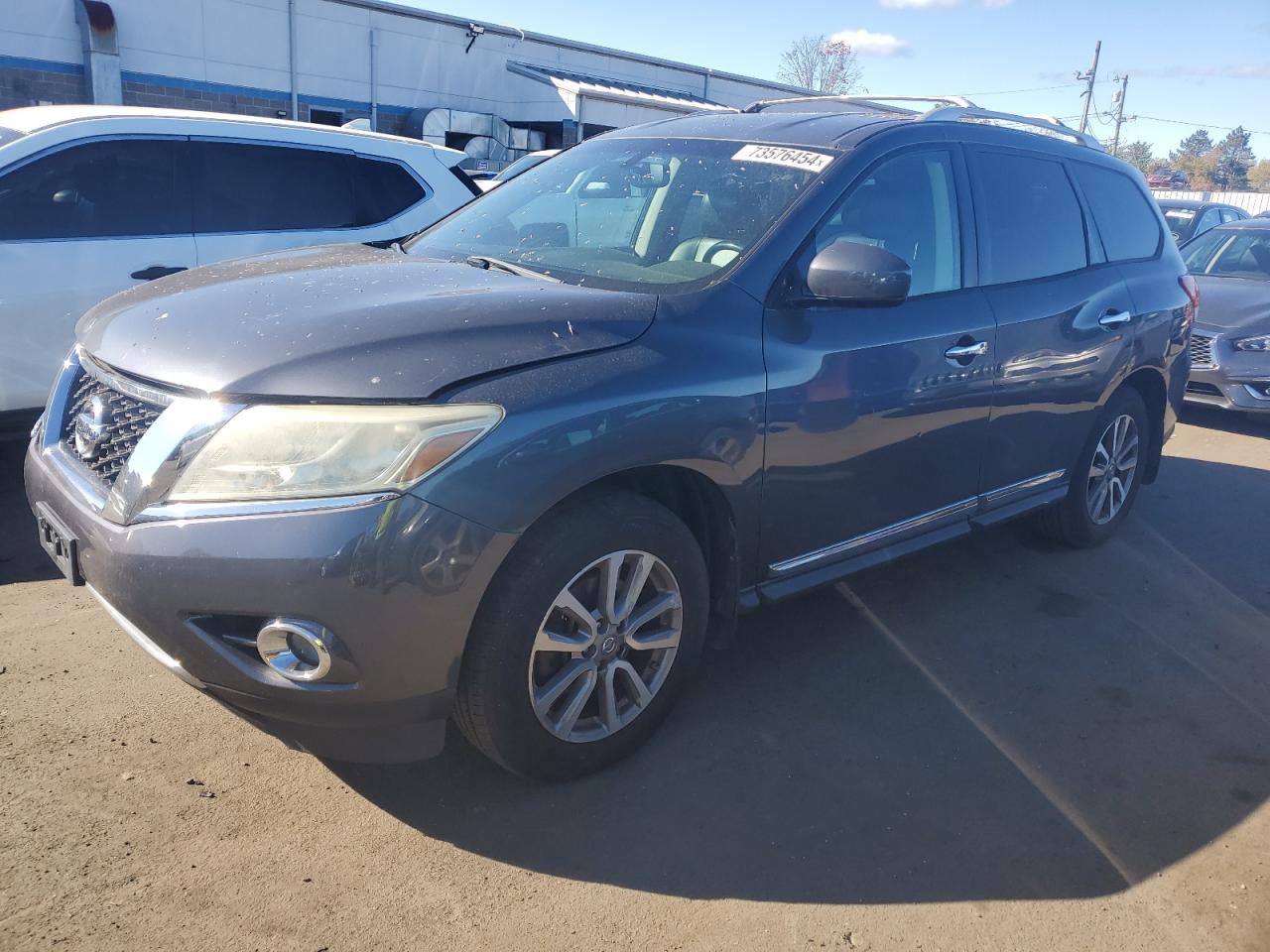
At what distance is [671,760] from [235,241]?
159 inches

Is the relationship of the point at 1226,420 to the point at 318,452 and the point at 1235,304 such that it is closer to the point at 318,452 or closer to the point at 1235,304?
A: the point at 1235,304

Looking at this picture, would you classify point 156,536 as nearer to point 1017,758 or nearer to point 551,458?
point 551,458

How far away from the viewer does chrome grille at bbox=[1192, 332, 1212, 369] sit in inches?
326

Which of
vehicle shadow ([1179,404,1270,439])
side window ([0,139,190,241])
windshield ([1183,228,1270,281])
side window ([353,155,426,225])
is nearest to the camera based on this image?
side window ([0,139,190,241])

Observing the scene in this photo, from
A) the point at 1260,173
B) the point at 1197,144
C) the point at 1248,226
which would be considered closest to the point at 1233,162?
the point at 1260,173

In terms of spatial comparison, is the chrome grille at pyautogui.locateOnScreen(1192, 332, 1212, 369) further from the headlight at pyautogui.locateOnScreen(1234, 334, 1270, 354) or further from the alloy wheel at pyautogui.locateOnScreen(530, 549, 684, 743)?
the alloy wheel at pyautogui.locateOnScreen(530, 549, 684, 743)

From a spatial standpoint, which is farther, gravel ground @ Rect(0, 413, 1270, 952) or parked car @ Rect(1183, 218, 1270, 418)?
parked car @ Rect(1183, 218, 1270, 418)

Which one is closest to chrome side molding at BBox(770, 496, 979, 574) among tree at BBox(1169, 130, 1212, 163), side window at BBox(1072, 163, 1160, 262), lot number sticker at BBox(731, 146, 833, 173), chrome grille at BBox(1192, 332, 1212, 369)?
lot number sticker at BBox(731, 146, 833, 173)

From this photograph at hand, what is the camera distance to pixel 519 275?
3.20m

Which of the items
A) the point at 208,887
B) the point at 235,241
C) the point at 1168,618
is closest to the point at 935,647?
the point at 1168,618

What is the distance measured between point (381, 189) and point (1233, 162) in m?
87.5

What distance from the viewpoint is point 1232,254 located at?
973 cm

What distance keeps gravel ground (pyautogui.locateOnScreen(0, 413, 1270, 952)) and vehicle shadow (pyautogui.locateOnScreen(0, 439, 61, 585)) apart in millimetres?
65

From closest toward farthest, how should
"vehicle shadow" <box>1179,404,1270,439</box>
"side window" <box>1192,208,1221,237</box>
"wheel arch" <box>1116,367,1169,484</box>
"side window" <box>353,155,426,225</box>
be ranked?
"wheel arch" <box>1116,367,1169,484</box>, "side window" <box>353,155,426,225</box>, "vehicle shadow" <box>1179,404,1270,439</box>, "side window" <box>1192,208,1221,237</box>
